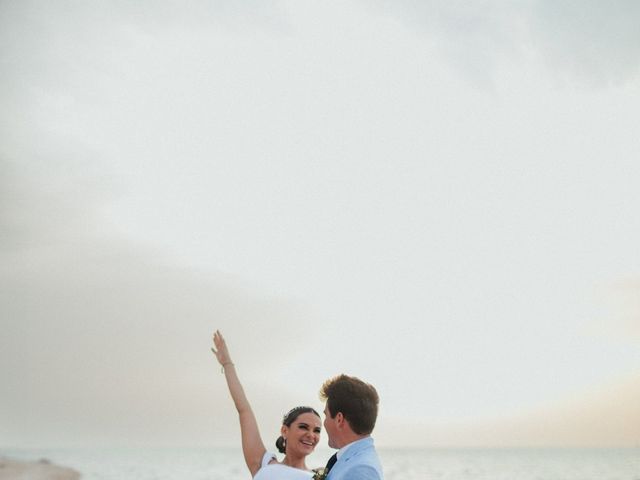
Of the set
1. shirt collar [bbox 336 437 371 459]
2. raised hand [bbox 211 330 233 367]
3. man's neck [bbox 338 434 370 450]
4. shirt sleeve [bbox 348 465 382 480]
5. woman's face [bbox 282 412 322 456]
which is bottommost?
shirt sleeve [bbox 348 465 382 480]

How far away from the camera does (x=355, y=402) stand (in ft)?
16.8

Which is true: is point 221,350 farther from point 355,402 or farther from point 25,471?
point 25,471

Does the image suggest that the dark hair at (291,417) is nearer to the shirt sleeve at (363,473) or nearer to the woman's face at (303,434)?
the woman's face at (303,434)

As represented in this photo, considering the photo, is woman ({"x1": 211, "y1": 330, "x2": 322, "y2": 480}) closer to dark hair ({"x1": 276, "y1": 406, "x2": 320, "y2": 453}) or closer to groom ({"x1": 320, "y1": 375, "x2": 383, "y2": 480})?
dark hair ({"x1": 276, "y1": 406, "x2": 320, "y2": 453})

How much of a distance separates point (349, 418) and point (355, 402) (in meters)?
0.12

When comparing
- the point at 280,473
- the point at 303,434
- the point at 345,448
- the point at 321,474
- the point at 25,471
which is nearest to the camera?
the point at 345,448

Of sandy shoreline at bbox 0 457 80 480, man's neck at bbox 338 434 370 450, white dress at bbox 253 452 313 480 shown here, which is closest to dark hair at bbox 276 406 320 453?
white dress at bbox 253 452 313 480

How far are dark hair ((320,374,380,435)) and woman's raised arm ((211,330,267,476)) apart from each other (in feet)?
4.60

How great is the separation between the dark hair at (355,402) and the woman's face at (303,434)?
1.20 m

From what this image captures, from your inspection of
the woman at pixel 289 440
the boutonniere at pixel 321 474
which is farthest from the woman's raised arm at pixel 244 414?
the boutonniere at pixel 321 474

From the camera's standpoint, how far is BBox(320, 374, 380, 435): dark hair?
5105mm

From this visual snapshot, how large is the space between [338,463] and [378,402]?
1.90ft

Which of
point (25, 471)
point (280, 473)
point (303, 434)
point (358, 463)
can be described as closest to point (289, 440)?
point (303, 434)

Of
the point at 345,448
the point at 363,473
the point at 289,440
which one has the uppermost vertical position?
the point at 289,440
